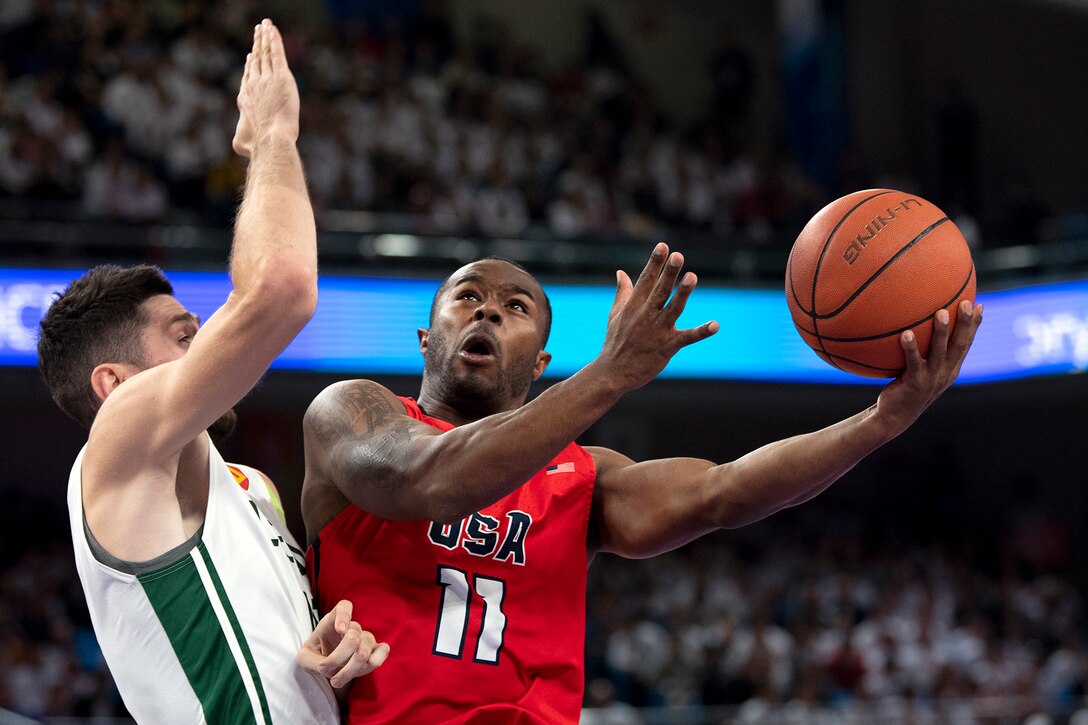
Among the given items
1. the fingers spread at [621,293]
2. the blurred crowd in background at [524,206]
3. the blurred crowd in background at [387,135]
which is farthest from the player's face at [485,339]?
the blurred crowd in background at [387,135]

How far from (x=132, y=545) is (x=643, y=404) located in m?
12.4

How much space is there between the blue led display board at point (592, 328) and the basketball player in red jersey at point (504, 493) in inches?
321

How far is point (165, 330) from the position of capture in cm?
308

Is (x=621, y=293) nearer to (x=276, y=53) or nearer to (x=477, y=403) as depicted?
(x=477, y=403)

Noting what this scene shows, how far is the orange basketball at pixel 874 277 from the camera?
3146mm

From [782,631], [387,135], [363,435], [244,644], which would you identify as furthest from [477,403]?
[387,135]

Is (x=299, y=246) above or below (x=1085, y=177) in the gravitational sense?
below

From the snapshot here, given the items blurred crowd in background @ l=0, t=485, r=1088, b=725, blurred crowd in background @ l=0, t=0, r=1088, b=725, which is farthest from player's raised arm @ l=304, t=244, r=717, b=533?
blurred crowd in background @ l=0, t=485, r=1088, b=725

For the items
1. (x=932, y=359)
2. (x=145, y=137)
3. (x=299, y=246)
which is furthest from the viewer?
(x=145, y=137)

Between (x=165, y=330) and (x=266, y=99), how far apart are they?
63cm

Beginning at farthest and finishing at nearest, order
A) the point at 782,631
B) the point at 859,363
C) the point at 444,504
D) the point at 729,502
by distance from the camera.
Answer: the point at 782,631
the point at 729,502
the point at 859,363
the point at 444,504

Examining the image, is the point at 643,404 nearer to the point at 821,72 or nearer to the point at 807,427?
the point at 807,427

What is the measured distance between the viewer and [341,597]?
11.0 ft

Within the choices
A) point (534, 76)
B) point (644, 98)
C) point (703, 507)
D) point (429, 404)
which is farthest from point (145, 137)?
point (703, 507)
